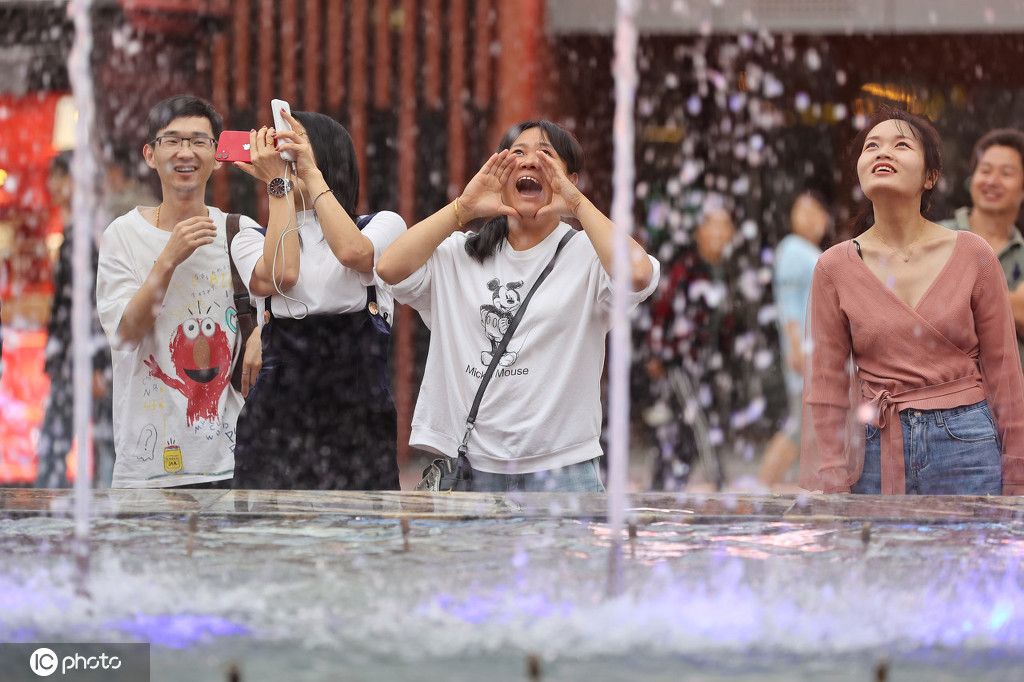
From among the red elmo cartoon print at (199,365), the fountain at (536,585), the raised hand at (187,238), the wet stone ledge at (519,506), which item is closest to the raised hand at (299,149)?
the raised hand at (187,238)

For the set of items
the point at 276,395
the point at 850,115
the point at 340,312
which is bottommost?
the point at 276,395

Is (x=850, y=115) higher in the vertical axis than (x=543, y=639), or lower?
higher

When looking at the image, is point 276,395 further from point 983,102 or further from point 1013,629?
point 983,102

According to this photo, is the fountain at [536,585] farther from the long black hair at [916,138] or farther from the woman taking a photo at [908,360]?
the long black hair at [916,138]

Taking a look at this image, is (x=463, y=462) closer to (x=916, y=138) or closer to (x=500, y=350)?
(x=500, y=350)

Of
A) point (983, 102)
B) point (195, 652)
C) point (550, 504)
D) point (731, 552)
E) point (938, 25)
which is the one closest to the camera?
point (195, 652)

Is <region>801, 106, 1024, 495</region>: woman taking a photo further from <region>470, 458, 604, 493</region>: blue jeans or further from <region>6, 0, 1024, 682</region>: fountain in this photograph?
<region>470, 458, 604, 493</region>: blue jeans

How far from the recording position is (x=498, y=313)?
2.77 metres

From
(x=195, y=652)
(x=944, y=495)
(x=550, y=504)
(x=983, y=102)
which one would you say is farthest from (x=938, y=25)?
(x=195, y=652)

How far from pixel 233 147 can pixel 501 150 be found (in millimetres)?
741

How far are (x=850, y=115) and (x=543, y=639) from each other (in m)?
6.64

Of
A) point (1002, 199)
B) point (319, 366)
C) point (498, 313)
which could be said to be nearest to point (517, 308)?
point (498, 313)

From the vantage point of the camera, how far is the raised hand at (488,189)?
2824 mm

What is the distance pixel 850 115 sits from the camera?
754cm
